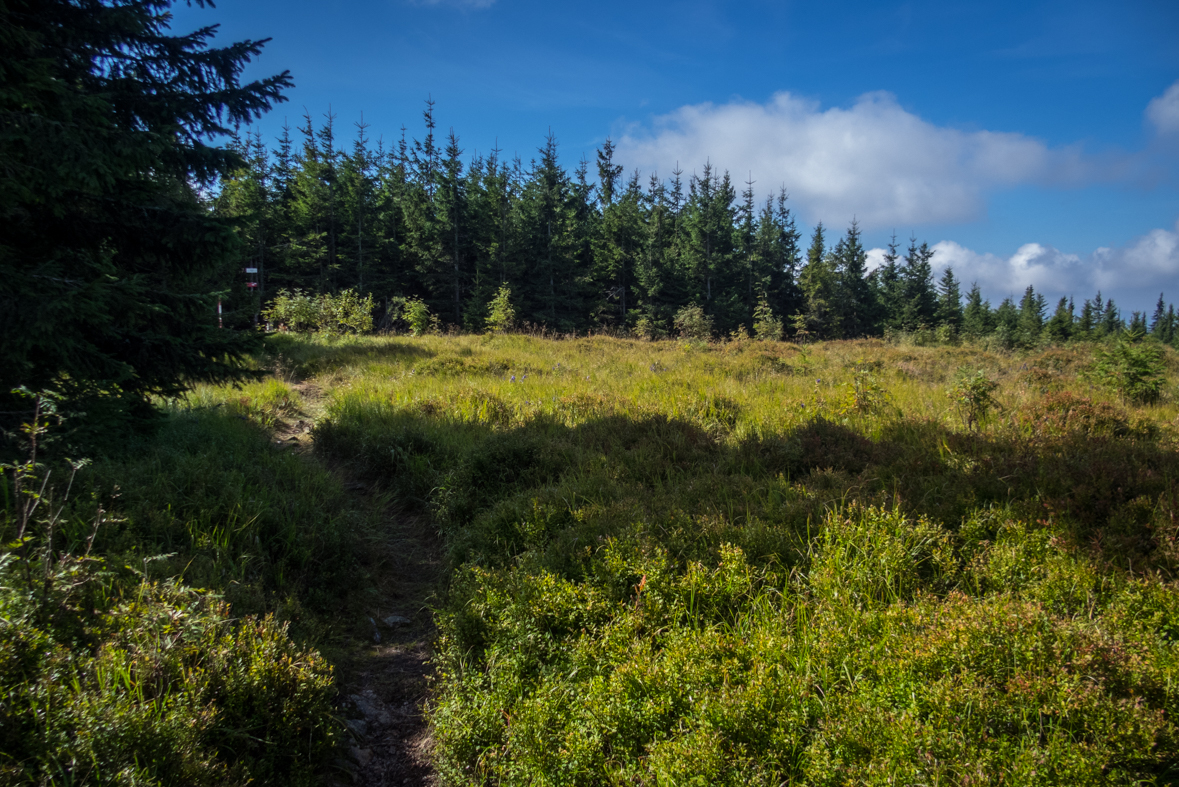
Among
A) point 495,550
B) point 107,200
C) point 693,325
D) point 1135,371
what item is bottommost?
point 495,550

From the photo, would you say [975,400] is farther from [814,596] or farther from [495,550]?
[495,550]

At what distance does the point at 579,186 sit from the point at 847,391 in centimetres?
4574

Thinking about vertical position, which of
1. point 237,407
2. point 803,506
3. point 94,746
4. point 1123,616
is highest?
point 237,407

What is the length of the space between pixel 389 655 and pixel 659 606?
2.03 metres

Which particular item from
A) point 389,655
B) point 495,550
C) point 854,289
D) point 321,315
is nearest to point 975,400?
point 495,550

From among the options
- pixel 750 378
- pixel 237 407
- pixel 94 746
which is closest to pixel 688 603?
pixel 94 746

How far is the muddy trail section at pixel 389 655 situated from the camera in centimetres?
267

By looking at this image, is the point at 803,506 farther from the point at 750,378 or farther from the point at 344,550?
the point at 750,378

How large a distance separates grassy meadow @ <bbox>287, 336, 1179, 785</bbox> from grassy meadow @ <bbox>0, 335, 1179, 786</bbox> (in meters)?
0.02

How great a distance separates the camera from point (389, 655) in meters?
3.55

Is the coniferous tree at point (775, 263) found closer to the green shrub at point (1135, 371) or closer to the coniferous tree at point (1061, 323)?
the coniferous tree at point (1061, 323)

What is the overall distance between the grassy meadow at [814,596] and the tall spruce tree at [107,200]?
2820 millimetres

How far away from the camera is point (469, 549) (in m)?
4.41

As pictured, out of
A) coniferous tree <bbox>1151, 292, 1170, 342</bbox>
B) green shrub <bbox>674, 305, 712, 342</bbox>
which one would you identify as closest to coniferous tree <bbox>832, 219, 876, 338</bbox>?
green shrub <bbox>674, 305, 712, 342</bbox>
